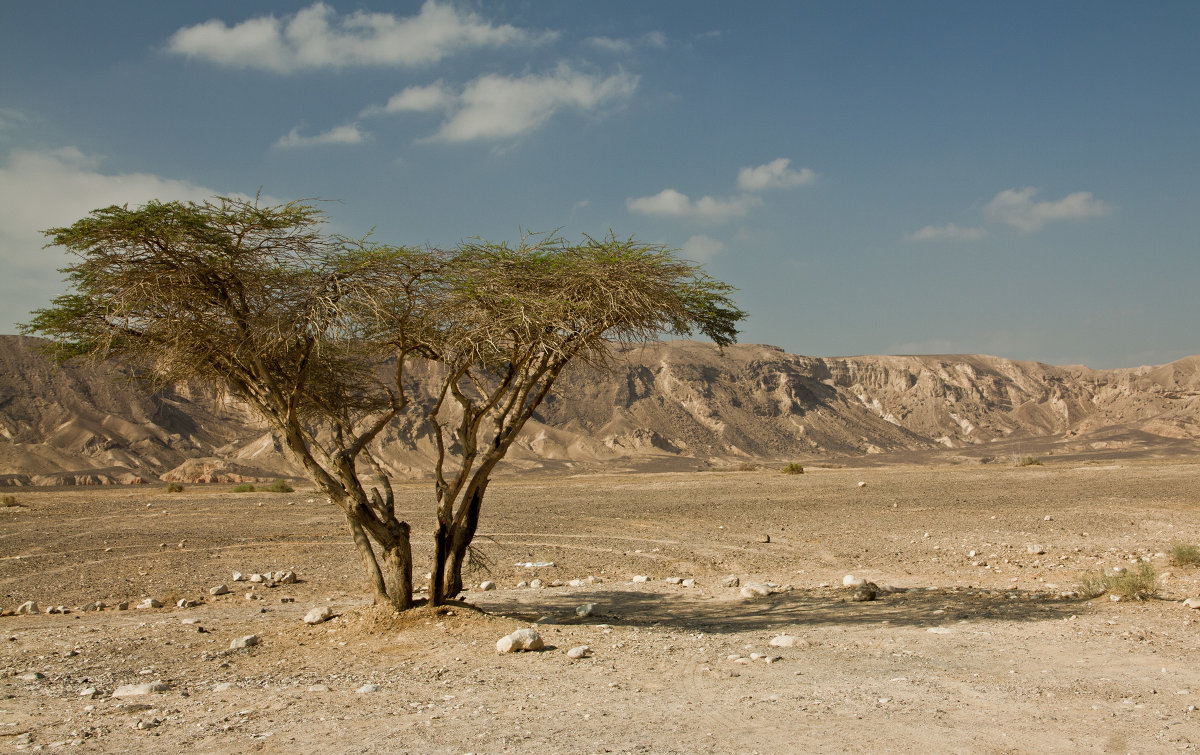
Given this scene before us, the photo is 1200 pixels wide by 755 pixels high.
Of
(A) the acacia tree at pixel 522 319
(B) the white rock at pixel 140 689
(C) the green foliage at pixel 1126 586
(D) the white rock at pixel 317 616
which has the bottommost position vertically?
(C) the green foliage at pixel 1126 586

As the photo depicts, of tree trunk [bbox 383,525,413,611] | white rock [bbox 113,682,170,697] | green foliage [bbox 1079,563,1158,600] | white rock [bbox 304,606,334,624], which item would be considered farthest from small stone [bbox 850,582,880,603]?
white rock [bbox 113,682,170,697]

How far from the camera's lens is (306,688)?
20.9 feet

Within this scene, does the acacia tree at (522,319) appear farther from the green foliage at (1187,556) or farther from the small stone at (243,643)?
the green foliage at (1187,556)

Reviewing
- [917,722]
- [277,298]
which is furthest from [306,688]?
[917,722]

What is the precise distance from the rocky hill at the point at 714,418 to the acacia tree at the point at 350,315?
1673 inches

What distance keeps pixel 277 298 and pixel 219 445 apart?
6489 centimetres

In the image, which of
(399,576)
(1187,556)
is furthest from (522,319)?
(1187,556)

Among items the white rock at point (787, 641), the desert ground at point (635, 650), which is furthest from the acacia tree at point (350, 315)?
the white rock at point (787, 641)

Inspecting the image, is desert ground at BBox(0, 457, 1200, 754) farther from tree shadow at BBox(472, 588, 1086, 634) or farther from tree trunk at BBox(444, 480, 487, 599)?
tree trunk at BBox(444, 480, 487, 599)

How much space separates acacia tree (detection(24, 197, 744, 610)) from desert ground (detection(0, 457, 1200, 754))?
57.9 inches

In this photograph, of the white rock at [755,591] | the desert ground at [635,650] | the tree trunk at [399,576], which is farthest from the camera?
the white rock at [755,591]

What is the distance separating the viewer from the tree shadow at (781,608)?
9164mm

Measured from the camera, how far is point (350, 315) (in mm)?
7977

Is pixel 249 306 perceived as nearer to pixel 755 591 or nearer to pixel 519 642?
pixel 519 642
